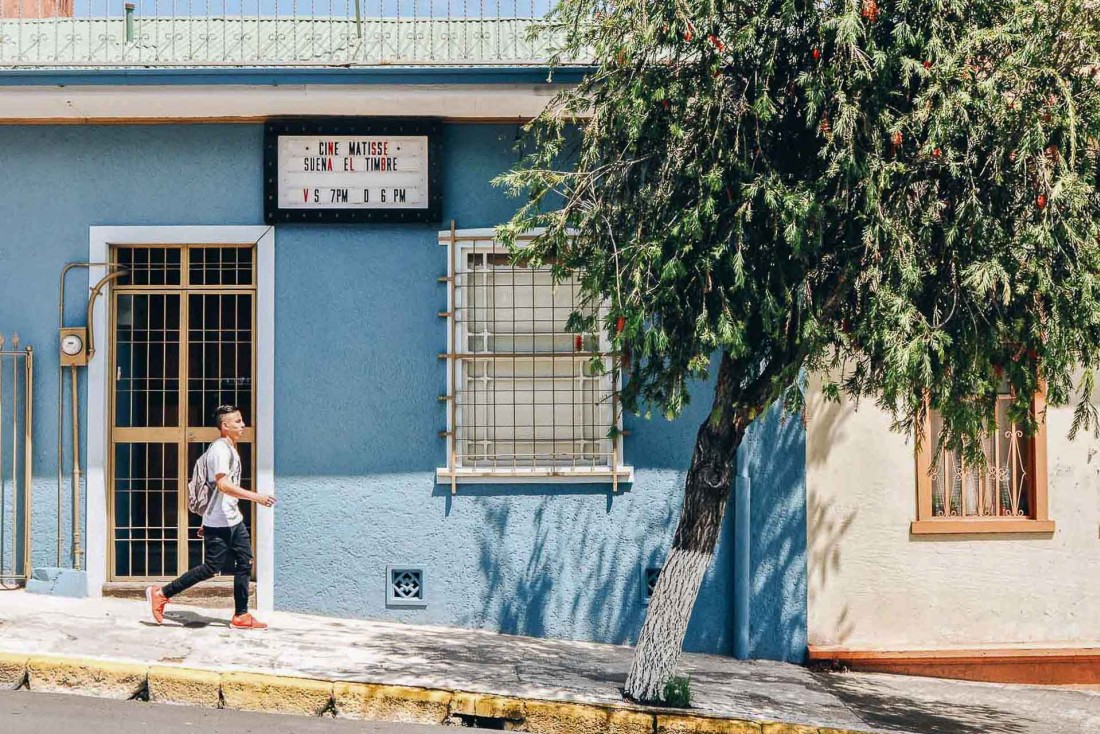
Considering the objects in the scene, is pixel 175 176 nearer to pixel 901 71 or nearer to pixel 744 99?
pixel 744 99

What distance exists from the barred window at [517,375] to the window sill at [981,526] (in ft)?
7.40

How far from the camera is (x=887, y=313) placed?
5.92m

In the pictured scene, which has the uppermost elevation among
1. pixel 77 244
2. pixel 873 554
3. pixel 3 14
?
pixel 3 14

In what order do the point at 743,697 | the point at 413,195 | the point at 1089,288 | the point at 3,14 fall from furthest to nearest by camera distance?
the point at 3,14 → the point at 413,195 → the point at 743,697 → the point at 1089,288

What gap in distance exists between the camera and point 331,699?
663 centimetres

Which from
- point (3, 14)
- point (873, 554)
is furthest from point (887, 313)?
→ point (3, 14)

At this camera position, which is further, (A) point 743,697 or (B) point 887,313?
(A) point 743,697

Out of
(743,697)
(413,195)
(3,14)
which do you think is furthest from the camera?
(3,14)

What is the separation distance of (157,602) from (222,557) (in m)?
0.54

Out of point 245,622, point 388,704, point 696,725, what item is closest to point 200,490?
point 245,622

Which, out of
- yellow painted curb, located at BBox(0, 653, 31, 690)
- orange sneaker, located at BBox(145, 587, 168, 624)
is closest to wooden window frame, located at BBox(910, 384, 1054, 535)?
orange sneaker, located at BBox(145, 587, 168, 624)

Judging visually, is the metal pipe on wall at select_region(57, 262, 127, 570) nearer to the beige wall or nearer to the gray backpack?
the gray backpack

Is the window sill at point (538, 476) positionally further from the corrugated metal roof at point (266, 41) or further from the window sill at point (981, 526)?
the corrugated metal roof at point (266, 41)

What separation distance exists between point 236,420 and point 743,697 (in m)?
3.76
